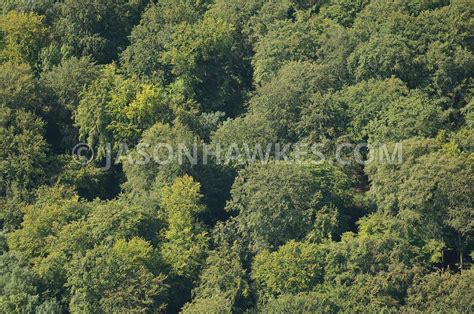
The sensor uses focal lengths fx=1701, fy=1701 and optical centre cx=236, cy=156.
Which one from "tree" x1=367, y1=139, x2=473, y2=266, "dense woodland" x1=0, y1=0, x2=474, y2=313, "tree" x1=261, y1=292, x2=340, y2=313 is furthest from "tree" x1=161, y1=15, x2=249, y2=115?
"tree" x1=261, y1=292, x2=340, y2=313

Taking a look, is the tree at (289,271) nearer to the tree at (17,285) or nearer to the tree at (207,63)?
the tree at (17,285)

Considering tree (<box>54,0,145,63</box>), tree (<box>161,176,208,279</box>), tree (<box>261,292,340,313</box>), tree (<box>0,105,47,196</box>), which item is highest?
tree (<box>54,0,145,63</box>)

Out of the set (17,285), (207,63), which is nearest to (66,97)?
(207,63)

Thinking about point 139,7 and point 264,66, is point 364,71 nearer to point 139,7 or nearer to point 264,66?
point 264,66

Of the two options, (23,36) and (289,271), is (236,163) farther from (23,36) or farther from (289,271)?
(23,36)

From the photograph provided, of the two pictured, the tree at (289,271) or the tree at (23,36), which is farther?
the tree at (23,36)

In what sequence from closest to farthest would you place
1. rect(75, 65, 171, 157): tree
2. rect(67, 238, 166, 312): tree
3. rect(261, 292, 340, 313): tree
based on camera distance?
rect(261, 292, 340, 313): tree
rect(67, 238, 166, 312): tree
rect(75, 65, 171, 157): tree

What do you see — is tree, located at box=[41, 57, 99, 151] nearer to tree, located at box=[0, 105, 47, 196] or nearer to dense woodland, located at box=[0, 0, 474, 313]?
dense woodland, located at box=[0, 0, 474, 313]

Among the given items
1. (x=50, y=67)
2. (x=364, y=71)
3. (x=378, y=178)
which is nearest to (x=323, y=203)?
(x=378, y=178)

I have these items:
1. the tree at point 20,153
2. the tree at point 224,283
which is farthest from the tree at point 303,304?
the tree at point 20,153
